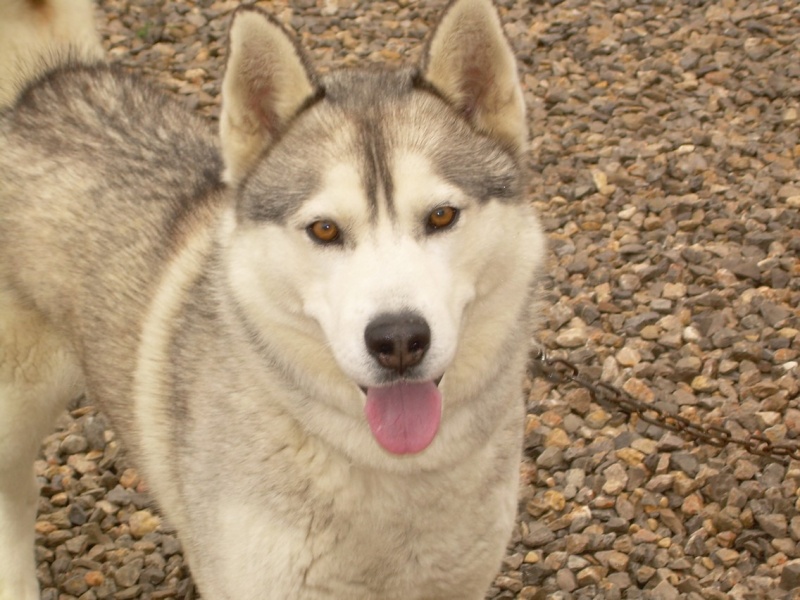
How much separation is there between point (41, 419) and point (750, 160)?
4076mm

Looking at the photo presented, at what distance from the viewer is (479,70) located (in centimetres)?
285

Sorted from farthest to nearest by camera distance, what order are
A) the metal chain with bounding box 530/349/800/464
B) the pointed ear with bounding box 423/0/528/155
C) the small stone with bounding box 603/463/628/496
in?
the small stone with bounding box 603/463/628/496 → the metal chain with bounding box 530/349/800/464 → the pointed ear with bounding box 423/0/528/155

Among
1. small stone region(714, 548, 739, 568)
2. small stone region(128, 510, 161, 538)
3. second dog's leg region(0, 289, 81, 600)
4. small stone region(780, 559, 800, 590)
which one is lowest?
small stone region(714, 548, 739, 568)

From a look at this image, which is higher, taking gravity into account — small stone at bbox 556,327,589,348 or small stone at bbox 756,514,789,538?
small stone at bbox 556,327,589,348

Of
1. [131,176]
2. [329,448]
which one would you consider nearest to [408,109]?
[329,448]

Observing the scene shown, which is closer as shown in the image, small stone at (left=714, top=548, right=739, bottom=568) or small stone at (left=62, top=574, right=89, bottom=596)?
small stone at (left=714, top=548, right=739, bottom=568)

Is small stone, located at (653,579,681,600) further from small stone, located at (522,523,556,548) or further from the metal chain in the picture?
the metal chain

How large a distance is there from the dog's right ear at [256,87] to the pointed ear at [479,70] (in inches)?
14.3

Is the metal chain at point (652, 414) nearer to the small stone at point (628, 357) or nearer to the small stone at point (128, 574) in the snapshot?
the small stone at point (628, 357)

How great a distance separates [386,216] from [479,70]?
559mm

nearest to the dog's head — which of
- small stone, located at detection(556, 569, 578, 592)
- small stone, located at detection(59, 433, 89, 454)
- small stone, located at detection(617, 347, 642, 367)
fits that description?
small stone, located at detection(556, 569, 578, 592)

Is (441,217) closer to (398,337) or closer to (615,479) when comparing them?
(398,337)

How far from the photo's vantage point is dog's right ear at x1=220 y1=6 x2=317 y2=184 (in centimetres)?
269

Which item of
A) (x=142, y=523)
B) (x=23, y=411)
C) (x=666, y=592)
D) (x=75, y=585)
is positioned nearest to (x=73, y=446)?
(x=142, y=523)
